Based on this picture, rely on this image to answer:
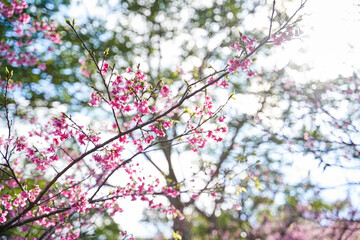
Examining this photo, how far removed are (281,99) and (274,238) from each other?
5.71 m

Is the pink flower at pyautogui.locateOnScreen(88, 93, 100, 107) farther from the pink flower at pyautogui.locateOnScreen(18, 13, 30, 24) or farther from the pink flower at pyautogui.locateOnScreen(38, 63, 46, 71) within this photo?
the pink flower at pyautogui.locateOnScreen(38, 63, 46, 71)

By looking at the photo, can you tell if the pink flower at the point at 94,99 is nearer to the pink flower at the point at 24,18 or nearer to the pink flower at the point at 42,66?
the pink flower at the point at 24,18

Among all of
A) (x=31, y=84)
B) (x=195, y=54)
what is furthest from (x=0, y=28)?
(x=195, y=54)

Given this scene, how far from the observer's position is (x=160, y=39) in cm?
863

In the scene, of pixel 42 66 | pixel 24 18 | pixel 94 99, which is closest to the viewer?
pixel 94 99

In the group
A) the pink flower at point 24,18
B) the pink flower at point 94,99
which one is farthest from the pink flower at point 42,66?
the pink flower at point 94,99

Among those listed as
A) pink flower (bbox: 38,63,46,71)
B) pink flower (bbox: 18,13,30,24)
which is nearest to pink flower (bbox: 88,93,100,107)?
pink flower (bbox: 18,13,30,24)

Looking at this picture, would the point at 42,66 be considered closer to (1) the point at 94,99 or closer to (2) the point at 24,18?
(2) the point at 24,18

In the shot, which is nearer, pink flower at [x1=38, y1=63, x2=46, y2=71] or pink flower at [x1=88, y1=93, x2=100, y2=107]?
pink flower at [x1=88, y1=93, x2=100, y2=107]

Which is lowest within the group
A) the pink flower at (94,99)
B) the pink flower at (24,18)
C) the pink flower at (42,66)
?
the pink flower at (94,99)

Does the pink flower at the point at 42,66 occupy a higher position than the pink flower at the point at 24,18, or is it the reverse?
the pink flower at the point at 42,66

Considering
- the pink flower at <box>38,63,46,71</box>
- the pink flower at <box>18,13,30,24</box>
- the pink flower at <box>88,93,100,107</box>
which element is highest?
the pink flower at <box>38,63,46,71</box>

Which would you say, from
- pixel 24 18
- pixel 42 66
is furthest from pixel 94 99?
pixel 42 66

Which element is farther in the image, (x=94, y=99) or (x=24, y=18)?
(x=24, y=18)
